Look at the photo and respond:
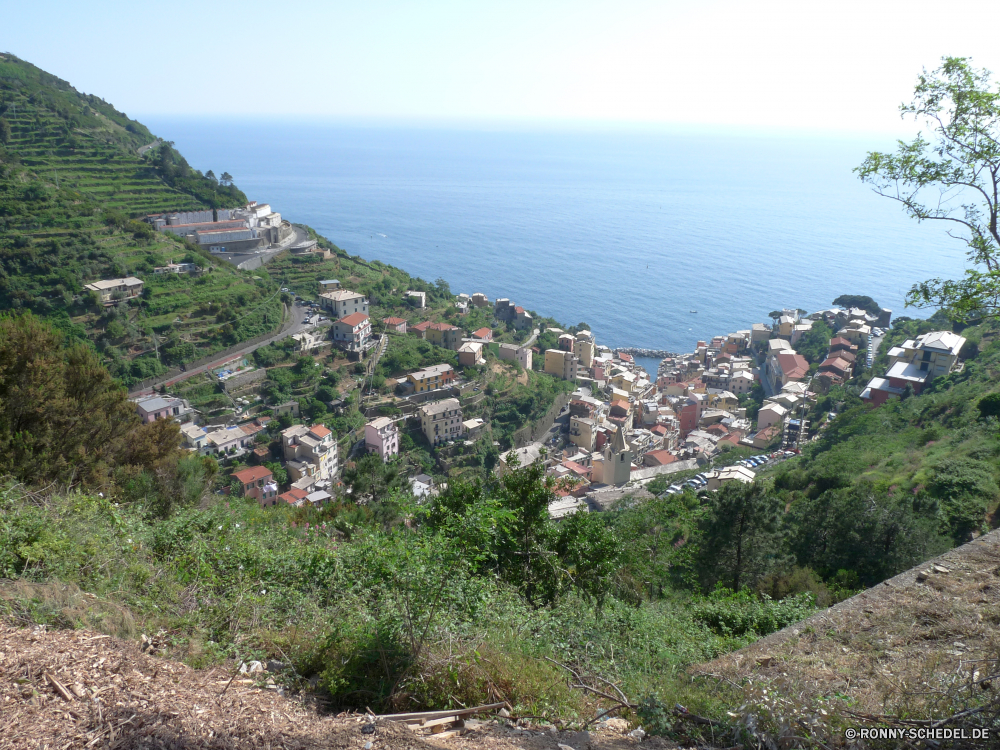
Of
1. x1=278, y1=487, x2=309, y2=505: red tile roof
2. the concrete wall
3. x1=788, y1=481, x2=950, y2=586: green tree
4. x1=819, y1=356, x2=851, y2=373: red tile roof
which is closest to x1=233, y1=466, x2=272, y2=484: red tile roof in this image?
x1=278, y1=487, x2=309, y2=505: red tile roof

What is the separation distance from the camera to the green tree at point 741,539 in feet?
21.1

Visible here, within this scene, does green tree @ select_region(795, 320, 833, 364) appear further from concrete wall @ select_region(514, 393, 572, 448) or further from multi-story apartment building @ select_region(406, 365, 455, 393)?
multi-story apartment building @ select_region(406, 365, 455, 393)

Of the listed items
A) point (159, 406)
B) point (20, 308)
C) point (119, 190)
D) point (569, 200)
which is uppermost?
point (569, 200)

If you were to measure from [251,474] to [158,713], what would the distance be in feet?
47.0

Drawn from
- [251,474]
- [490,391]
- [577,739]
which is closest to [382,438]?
[251,474]

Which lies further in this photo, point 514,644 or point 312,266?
point 312,266

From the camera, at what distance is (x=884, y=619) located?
3.22 meters

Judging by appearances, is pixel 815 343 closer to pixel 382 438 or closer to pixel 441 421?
pixel 441 421

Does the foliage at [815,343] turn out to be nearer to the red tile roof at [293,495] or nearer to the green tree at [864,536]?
the green tree at [864,536]

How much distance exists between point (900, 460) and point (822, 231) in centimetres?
5543

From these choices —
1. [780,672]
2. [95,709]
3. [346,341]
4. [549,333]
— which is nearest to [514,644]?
[780,672]

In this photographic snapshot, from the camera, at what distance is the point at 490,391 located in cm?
2227

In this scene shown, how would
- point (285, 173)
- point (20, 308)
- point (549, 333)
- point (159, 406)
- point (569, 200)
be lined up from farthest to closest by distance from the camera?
point (285, 173) → point (569, 200) → point (549, 333) → point (20, 308) → point (159, 406)

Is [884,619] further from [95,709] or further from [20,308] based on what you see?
[20,308]
